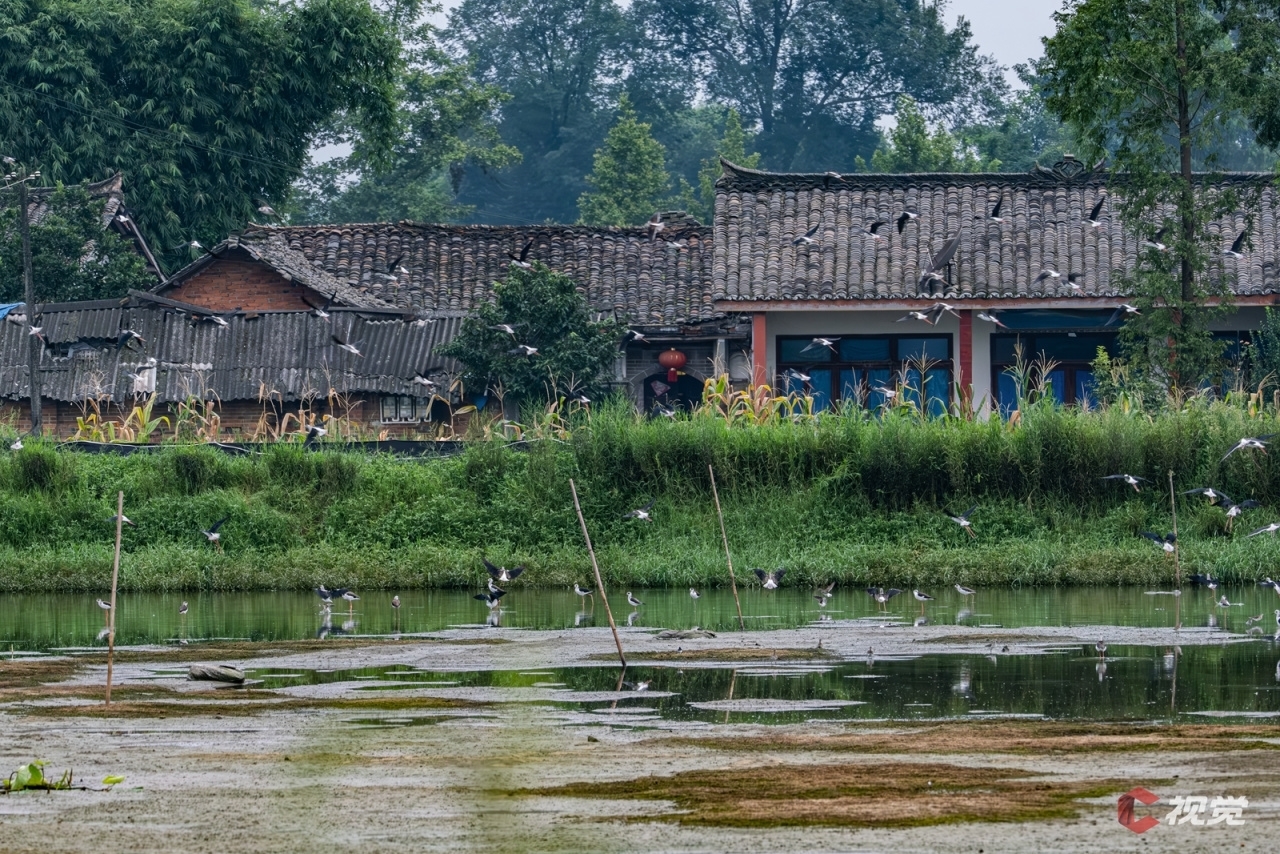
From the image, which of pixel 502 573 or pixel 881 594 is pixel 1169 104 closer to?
pixel 881 594

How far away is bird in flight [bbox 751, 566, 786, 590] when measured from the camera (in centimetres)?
1981

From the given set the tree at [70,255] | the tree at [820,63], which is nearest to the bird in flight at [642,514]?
the tree at [70,255]

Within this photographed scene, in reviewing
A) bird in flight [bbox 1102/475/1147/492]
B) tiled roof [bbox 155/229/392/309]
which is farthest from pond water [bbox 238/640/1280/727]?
tiled roof [bbox 155/229/392/309]

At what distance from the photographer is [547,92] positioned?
70.2 metres

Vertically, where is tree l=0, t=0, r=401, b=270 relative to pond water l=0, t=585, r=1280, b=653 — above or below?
above

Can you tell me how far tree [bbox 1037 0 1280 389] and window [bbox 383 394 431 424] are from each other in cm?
1103

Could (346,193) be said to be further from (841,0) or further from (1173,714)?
(1173,714)

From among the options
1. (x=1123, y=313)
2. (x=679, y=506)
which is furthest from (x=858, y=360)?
(x=679, y=506)

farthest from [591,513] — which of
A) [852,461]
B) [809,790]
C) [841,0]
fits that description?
[841,0]

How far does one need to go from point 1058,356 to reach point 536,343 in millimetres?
8144

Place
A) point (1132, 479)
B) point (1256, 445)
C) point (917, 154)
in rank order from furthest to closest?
1. point (917, 154)
2. point (1256, 445)
3. point (1132, 479)

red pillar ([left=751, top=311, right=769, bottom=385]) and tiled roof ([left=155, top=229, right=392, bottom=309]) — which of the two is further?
tiled roof ([left=155, top=229, right=392, bottom=309])

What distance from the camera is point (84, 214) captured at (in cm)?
3616

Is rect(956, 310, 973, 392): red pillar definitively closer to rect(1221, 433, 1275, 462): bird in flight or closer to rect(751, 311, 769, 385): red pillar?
rect(751, 311, 769, 385): red pillar
